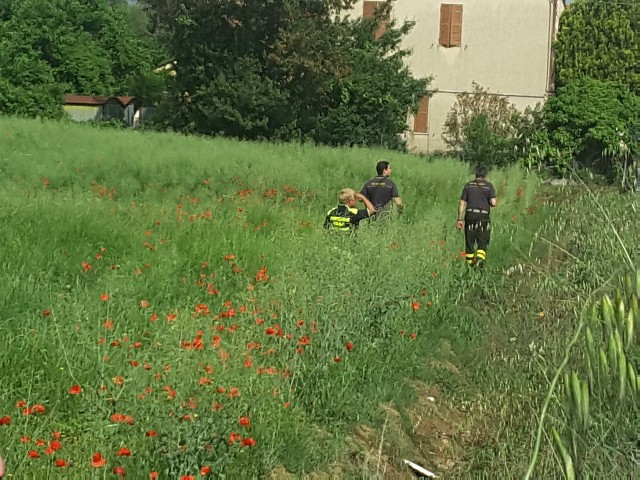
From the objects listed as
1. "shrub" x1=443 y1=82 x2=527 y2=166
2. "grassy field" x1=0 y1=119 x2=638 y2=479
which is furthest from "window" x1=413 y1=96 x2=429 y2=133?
"grassy field" x1=0 y1=119 x2=638 y2=479

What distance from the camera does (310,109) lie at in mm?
32188

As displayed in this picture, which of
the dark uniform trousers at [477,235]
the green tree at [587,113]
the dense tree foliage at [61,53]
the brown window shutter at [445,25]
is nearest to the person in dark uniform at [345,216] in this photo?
the dark uniform trousers at [477,235]

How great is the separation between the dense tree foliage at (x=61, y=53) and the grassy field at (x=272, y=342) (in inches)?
1362

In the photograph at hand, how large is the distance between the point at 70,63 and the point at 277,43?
89.0 ft

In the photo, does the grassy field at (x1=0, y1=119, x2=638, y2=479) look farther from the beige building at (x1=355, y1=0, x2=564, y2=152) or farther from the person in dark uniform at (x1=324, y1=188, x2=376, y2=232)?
the beige building at (x1=355, y1=0, x2=564, y2=152)

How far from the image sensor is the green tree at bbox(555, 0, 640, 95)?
36.1 meters

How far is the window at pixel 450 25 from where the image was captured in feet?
124

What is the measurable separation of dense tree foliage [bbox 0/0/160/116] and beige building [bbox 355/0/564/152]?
→ 59.4 feet

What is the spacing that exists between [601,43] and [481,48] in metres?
5.15

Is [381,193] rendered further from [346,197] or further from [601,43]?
[601,43]

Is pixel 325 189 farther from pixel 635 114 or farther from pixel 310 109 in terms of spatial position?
pixel 635 114

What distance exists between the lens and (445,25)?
124ft

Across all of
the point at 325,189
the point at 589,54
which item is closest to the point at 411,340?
the point at 325,189

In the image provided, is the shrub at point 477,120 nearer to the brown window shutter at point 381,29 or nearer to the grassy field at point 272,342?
the brown window shutter at point 381,29
